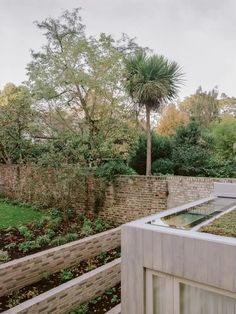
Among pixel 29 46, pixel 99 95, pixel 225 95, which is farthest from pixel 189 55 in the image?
pixel 225 95

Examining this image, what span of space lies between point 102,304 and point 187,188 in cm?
492

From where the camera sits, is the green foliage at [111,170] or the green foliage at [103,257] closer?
the green foliage at [103,257]

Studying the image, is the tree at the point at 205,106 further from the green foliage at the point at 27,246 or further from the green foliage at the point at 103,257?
the green foliage at the point at 27,246

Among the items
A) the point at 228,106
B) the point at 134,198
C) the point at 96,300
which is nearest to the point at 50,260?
the point at 96,300

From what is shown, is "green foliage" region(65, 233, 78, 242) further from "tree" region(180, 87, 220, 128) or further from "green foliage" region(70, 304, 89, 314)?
"tree" region(180, 87, 220, 128)

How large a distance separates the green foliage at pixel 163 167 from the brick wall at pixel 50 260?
6.19 m

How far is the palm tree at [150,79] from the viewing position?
40.8 feet

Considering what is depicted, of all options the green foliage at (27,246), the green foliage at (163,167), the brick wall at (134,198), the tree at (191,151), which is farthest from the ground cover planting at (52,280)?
the tree at (191,151)

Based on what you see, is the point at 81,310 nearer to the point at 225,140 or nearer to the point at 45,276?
the point at 45,276

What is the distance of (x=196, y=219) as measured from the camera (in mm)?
5043

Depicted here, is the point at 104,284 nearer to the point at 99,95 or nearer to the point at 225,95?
the point at 99,95

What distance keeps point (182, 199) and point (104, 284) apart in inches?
169

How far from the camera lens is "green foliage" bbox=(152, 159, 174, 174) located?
14.8 meters

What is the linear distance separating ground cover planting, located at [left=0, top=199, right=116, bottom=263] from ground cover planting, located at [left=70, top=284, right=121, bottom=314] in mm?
2217
